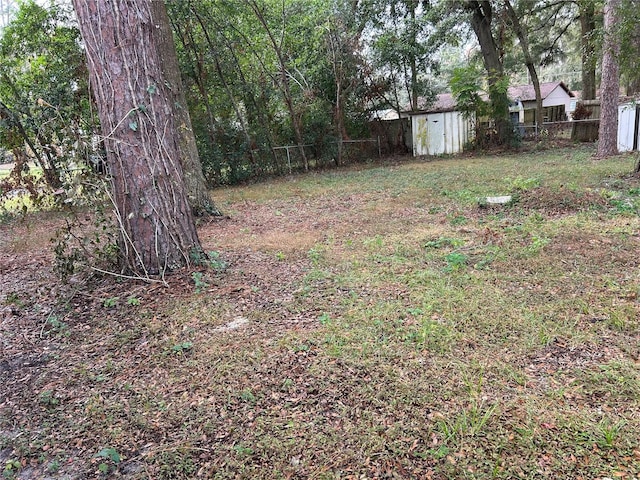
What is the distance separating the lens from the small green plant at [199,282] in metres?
3.11

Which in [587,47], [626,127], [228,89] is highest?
[228,89]

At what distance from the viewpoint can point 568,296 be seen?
2.67m

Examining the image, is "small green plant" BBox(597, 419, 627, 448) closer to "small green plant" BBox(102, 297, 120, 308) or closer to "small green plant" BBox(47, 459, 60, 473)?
"small green plant" BBox(47, 459, 60, 473)

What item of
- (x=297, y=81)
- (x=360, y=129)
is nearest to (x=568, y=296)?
(x=297, y=81)

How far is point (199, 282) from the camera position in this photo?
3156 millimetres

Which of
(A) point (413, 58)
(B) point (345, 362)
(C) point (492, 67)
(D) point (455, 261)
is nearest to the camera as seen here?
(B) point (345, 362)

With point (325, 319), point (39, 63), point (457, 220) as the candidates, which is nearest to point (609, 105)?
point (457, 220)

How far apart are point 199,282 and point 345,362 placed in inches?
60.1

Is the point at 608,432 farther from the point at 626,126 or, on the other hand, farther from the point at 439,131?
the point at 439,131

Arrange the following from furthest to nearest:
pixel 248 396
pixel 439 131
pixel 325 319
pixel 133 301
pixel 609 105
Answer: pixel 439 131 < pixel 609 105 < pixel 133 301 < pixel 325 319 < pixel 248 396

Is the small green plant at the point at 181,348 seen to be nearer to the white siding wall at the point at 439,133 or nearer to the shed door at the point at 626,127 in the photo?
the shed door at the point at 626,127

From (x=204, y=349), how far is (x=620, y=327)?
7.68ft

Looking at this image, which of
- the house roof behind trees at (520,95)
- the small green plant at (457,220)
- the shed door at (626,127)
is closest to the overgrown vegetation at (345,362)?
→ the small green plant at (457,220)

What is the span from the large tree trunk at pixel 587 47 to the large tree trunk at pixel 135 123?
829 cm
